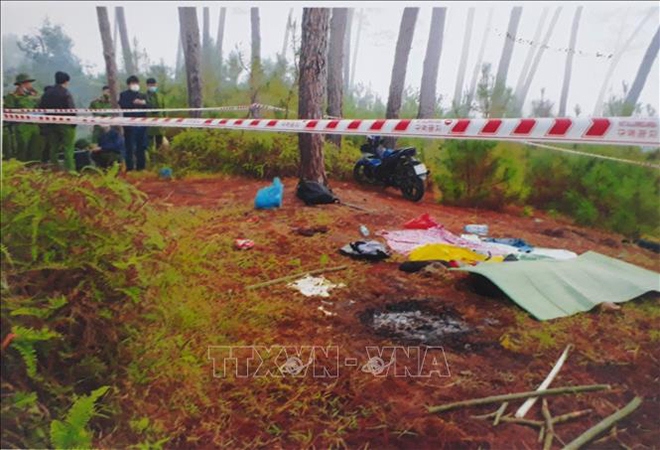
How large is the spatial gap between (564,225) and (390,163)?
2.58 meters

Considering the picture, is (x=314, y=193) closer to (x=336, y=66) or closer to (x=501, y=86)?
(x=336, y=66)

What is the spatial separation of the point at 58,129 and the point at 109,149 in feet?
3.25

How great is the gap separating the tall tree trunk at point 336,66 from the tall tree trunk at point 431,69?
125 centimetres

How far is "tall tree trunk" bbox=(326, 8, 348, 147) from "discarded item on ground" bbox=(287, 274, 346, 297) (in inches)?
90.4

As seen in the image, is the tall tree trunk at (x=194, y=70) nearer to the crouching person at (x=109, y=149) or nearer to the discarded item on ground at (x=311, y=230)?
the crouching person at (x=109, y=149)

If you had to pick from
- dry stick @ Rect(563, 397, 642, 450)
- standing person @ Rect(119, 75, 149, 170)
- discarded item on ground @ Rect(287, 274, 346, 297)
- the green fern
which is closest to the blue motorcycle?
discarded item on ground @ Rect(287, 274, 346, 297)

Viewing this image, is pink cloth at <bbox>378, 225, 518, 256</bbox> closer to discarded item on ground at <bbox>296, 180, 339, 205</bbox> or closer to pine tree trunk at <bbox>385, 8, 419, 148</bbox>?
discarded item on ground at <bbox>296, 180, 339, 205</bbox>

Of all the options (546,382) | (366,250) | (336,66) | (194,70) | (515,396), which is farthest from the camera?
(336,66)

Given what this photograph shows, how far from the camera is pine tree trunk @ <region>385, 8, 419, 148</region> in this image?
10.2ft

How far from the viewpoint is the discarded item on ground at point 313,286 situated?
2.87 metres

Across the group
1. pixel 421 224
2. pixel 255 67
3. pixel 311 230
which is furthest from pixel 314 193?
pixel 255 67

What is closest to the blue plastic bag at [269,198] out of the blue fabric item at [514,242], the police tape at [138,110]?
the police tape at [138,110]

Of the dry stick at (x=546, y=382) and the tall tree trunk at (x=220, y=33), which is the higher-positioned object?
the tall tree trunk at (x=220, y=33)

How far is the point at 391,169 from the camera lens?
5.26m
